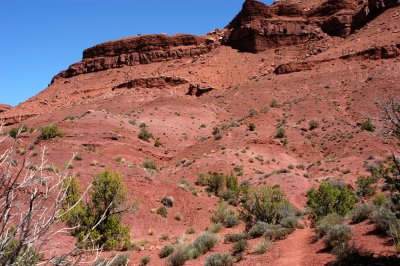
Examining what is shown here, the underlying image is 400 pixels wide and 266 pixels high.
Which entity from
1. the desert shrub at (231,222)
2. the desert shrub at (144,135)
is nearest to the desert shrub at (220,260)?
the desert shrub at (231,222)

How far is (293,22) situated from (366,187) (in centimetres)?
5597

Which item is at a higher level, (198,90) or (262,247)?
(198,90)

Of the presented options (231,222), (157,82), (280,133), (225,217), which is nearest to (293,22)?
(157,82)

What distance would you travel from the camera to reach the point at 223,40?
8094cm

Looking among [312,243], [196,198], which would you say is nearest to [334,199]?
[312,243]

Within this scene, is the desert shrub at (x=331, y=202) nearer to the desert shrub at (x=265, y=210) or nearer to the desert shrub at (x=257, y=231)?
the desert shrub at (x=265, y=210)

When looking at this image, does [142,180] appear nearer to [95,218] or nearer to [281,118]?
[95,218]

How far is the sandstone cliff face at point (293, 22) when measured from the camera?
69.6m

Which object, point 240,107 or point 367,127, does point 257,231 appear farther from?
point 240,107

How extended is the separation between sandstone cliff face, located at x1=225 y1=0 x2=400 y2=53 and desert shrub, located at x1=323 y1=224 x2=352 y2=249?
63594 millimetres

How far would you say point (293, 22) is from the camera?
73.5m

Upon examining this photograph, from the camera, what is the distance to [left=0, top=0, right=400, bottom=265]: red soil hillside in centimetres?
2172

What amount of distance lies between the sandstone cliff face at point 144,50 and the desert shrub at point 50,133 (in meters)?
53.2

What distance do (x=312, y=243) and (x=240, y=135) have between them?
27.4 m
